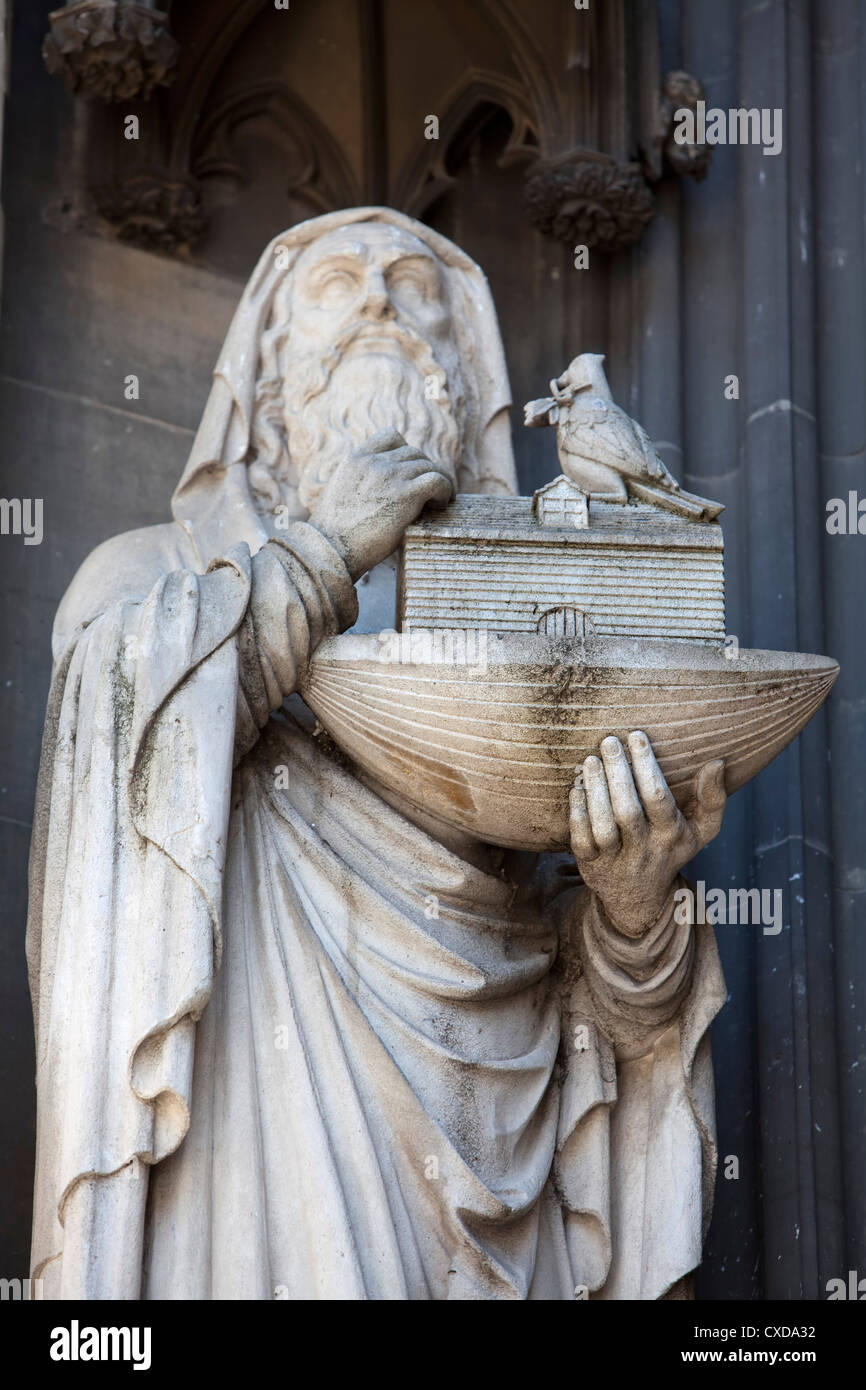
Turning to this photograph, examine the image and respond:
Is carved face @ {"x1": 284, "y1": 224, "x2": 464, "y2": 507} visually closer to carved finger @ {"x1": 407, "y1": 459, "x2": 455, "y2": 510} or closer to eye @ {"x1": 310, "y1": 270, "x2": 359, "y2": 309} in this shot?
eye @ {"x1": 310, "y1": 270, "x2": 359, "y2": 309}

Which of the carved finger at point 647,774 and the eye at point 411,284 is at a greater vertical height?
the eye at point 411,284

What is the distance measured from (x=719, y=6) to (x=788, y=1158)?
257 cm

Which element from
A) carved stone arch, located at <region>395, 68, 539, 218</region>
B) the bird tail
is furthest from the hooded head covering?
carved stone arch, located at <region>395, 68, 539, 218</region>

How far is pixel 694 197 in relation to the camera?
21.3 ft

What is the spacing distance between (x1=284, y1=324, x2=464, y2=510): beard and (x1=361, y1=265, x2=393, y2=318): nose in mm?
26

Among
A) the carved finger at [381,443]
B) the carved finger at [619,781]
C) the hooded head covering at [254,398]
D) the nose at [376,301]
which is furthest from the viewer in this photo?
the nose at [376,301]

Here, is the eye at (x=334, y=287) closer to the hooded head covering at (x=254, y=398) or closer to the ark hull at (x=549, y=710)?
the hooded head covering at (x=254, y=398)

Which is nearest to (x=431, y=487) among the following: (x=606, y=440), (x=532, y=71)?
(x=606, y=440)

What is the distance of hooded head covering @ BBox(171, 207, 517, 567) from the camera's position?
544cm

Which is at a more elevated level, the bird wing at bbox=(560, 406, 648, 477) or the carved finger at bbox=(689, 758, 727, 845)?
the bird wing at bbox=(560, 406, 648, 477)

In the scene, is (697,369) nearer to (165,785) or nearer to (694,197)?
(694,197)

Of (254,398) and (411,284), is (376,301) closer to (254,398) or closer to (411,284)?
(411,284)

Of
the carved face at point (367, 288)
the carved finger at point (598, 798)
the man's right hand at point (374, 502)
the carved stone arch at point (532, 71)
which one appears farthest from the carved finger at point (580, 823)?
the carved stone arch at point (532, 71)

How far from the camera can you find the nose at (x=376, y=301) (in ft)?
18.3
